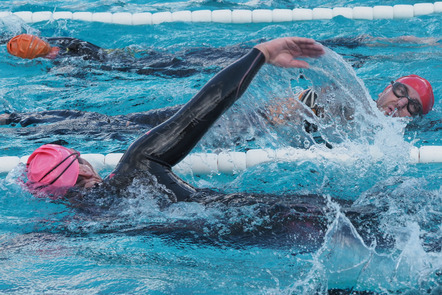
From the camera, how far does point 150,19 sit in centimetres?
818

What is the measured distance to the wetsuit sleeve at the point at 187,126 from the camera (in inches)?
112

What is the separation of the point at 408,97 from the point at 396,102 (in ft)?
0.38

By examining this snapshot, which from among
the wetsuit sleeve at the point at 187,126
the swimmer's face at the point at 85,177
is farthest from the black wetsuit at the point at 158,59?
the wetsuit sleeve at the point at 187,126

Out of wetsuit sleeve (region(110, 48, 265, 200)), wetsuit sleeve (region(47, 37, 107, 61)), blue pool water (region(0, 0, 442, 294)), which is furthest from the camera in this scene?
wetsuit sleeve (region(47, 37, 107, 61))

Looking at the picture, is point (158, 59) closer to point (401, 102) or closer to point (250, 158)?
point (250, 158)

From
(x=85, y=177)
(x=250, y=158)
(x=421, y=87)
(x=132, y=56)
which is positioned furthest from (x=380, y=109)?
(x=132, y=56)

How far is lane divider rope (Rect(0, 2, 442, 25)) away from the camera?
7906 millimetres

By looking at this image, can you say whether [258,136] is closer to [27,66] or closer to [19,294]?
[19,294]

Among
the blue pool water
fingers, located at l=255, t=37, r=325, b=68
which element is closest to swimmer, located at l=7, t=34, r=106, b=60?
the blue pool water

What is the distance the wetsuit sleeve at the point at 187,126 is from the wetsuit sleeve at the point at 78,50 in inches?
139

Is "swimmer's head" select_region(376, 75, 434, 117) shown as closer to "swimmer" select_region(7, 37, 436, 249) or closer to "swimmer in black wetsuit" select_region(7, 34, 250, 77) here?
"swimmer" select_region(7, 37, 436, 249)

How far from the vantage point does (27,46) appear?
5945 mm

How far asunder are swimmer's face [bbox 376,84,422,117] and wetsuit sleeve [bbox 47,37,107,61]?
3334 mm

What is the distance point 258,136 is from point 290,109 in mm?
636
